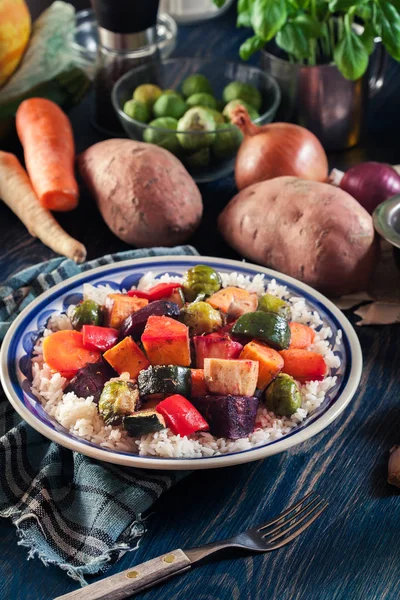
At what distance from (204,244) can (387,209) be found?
0.52 metres

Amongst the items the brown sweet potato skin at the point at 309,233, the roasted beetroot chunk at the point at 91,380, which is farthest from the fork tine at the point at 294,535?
the brown sweet potato skin at the point at 309,233

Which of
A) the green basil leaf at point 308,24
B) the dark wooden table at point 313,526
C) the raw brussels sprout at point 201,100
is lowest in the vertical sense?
the dark wooden table at point 313,526

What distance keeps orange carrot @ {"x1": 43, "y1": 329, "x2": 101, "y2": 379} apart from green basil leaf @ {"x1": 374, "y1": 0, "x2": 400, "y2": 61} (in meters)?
1.24

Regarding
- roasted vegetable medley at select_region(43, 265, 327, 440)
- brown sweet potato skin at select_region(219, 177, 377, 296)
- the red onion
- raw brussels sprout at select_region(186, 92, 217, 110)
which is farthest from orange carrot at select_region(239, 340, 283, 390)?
raw brussels sprout at select_region(186, 92, 217, 110)

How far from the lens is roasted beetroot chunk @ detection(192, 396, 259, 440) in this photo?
1.33 meters

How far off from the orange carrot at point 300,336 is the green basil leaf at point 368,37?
104 centimetres

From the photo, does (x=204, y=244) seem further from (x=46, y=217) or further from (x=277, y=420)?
(x=277, y=420)

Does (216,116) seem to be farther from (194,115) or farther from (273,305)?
(273,305)

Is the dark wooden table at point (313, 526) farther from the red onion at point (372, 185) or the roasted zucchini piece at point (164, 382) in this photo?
the red onion at point (372, 185)

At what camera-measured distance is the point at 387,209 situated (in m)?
1.81

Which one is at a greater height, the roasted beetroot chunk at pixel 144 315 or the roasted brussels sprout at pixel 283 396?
the roasted beetroot chunk at pixel 144 315

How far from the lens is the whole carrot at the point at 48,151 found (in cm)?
221

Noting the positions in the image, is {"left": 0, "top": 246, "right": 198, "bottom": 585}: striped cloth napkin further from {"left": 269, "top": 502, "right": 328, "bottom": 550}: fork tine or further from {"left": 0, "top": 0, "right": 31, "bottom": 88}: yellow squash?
{"left": 0, "top": 0, "right": 31, "bottom": 88}: yellow squash

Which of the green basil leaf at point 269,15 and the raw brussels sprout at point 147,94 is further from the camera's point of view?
the raw brussels sprout at point 147,94
